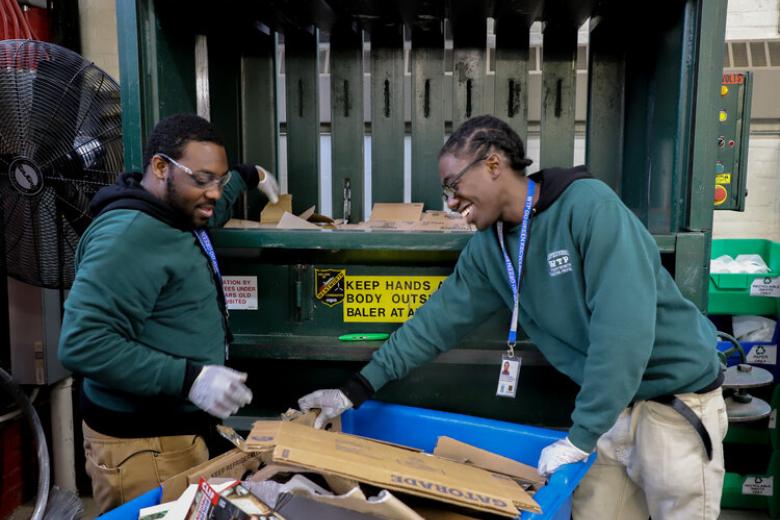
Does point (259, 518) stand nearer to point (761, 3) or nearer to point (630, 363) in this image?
point (630, 363)

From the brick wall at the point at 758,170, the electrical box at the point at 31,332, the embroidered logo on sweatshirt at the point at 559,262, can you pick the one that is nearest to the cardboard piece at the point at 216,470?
the embroidered logo on sweatshirt at the point at 559,262

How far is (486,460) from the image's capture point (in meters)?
1.63

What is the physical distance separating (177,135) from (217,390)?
0.64m

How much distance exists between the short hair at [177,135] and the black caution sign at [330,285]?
0.57 metres

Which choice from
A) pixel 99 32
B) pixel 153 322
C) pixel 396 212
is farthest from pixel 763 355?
pixel 99 32

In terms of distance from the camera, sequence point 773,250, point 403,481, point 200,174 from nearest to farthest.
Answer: point 403,481
point 200,174
point 773,250

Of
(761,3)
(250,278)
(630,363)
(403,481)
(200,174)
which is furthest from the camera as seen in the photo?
(761,3)

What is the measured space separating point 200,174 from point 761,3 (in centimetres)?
403

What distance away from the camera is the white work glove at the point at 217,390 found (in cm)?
151

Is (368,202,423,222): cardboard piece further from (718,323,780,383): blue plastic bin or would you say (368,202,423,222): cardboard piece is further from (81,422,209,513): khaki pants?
(718,323,780,383): blue plastic bin

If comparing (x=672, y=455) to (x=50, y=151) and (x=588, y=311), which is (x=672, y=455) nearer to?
(x=588, y=311)

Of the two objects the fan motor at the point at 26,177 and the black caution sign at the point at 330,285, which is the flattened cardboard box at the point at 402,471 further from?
the fan motor at the point at 26,177

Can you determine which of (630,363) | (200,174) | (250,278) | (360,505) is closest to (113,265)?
(200,174)

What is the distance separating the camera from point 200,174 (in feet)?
5.21
